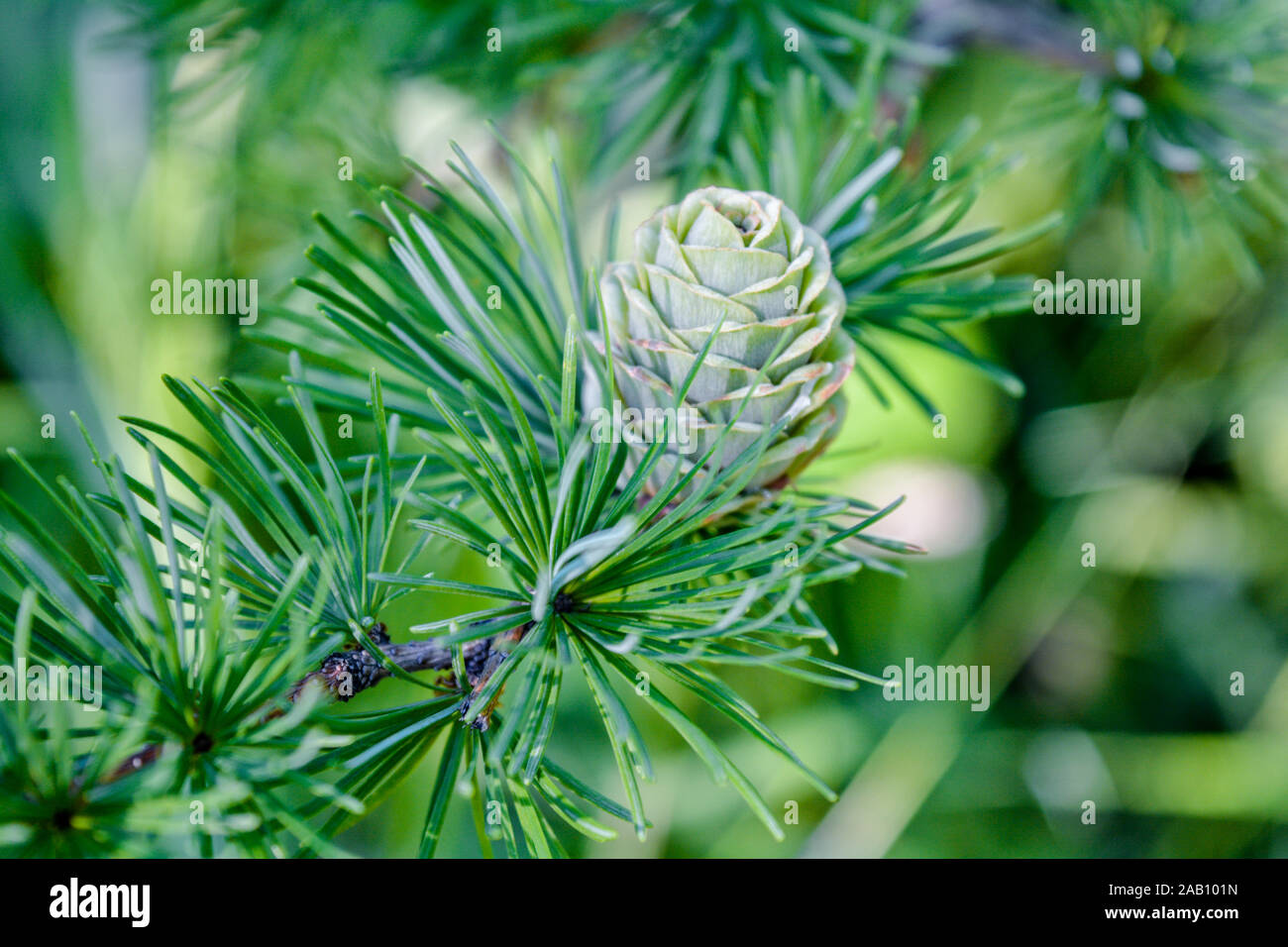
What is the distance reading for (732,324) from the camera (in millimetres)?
223

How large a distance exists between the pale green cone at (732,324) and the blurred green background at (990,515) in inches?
20.1

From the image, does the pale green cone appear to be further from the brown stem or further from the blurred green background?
the blurred green background

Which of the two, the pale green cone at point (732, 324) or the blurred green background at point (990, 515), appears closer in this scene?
the pale green cone at point (732, 324)

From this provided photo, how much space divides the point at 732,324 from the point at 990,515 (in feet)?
2.48

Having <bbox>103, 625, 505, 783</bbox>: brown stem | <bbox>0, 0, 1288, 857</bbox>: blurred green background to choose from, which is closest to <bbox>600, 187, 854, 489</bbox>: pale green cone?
<bbox>103, 625, 505, 783</bbox>: brown stem

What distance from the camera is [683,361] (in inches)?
8.8

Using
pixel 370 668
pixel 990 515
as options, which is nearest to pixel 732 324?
pixel 370 668

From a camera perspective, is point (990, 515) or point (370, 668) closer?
point (370, 668)

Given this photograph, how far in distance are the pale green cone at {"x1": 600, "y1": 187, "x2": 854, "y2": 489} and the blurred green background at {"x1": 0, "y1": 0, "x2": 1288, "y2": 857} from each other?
51cm

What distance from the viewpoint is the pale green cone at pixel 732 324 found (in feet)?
0.73

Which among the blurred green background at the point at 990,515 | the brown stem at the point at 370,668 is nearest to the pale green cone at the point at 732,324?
the brown stem at the point at 370,668

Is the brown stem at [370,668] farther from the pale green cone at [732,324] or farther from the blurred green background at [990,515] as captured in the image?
the blurred green background at [990,515]

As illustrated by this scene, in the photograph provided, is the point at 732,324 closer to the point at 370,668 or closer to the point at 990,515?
the point at 370,668
